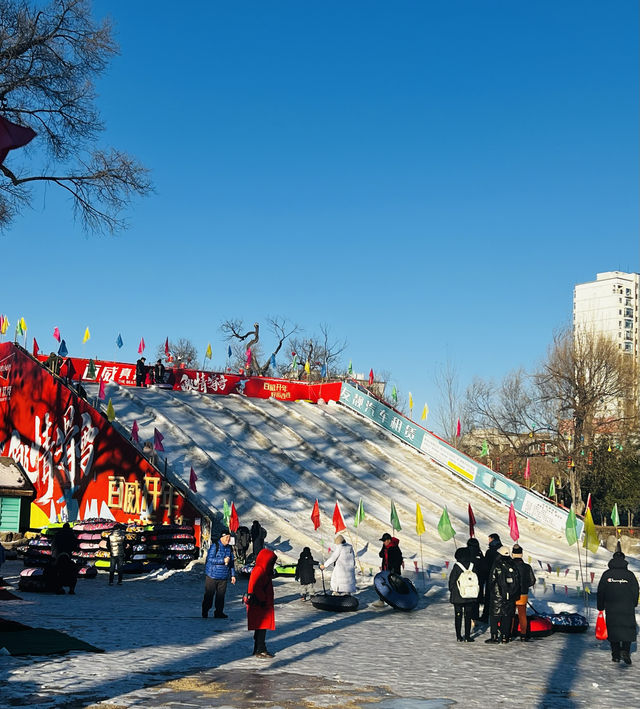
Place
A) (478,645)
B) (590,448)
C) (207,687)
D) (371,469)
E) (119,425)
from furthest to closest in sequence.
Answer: (590,448), (371,469), (119,425), (478,645), (207,687)

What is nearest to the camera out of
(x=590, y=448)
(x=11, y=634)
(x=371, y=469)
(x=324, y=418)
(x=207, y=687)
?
(x=207, y=687)

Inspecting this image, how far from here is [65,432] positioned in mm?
31188

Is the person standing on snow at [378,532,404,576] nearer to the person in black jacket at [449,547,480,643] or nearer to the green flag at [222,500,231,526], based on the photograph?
the person in black jacket at [449,547,480,643]

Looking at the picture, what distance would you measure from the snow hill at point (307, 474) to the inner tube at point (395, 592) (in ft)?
20.7

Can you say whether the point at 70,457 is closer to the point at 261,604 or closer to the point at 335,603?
the point at 335,603

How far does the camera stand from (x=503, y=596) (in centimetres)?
1345

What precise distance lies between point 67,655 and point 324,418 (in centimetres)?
3157

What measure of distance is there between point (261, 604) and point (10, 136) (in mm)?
7538

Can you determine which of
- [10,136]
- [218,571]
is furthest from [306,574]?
[10,136]

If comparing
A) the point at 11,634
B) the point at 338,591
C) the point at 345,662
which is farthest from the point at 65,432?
the point at 345,662

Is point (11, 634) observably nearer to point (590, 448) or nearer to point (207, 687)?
point (207, 687)

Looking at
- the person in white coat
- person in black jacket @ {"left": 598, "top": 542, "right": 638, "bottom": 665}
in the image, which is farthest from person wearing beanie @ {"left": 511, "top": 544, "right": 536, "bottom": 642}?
the person in white coat

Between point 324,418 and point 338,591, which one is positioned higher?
point 324,418

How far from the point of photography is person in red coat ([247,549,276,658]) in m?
11.8
